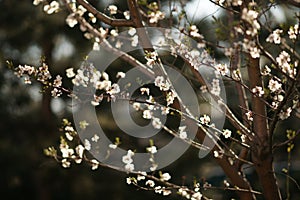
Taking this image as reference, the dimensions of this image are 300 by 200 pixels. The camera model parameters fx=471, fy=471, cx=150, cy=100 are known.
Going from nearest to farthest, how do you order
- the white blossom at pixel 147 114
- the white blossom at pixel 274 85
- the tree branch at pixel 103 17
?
the white blossom at pixel 274 85 < the tree branch at pixel 103 17 < the white blossom at pixel 147 114

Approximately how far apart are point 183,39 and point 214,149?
1.34ft

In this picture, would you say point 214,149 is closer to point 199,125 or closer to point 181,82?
point 199,125

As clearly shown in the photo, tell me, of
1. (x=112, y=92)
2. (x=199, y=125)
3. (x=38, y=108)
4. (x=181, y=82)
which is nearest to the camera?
(x=112, y=92)

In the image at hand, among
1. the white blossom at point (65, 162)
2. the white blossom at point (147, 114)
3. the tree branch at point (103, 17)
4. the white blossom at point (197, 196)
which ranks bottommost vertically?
the white blossom at point (65, 162)

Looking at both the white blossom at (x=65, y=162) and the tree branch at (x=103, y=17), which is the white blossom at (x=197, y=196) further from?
the tree branch at (x=103, y=17)

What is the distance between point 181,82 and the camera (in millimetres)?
2461

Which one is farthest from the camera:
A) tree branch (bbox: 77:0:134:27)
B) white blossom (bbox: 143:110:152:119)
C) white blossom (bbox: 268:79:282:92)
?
white blossom (bbox: 143:110:152:119)

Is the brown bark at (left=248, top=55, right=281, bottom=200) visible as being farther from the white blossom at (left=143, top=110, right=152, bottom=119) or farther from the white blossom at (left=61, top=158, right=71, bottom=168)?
the white blossom at (left=61, top=158, right=71, bottom=168)

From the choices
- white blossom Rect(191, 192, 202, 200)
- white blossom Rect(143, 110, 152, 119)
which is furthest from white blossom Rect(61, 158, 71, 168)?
white blossom Rect(191, 192, 202, 200)

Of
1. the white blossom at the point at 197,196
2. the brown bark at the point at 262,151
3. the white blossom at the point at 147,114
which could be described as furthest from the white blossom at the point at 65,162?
the brown bark at the point at 262,151

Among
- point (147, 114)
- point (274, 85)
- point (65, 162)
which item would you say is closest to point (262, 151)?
point (274, 85)

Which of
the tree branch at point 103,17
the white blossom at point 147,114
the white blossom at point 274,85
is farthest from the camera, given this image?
the white blossom at point 147,114

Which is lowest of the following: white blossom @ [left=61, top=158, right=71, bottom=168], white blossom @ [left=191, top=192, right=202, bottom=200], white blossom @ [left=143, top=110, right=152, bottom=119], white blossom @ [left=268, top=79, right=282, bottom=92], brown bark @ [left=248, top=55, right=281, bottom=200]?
white blossom @ [left=61, top=158, right=71, bottom=168]

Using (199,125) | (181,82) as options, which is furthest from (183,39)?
(181,82)
